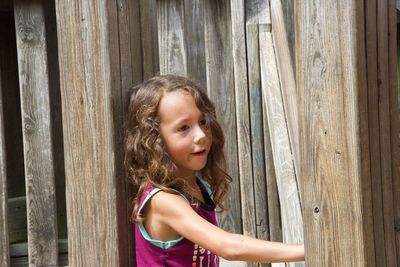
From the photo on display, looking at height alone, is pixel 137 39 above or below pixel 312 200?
above

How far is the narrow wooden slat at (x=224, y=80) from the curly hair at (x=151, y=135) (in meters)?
2.01

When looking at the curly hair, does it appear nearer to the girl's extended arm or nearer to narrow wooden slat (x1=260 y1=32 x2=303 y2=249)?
the girl's extended arm

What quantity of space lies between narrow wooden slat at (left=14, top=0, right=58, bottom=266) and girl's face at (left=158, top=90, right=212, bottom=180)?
193 centimetres

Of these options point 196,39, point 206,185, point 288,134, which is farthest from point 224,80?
point 206,185

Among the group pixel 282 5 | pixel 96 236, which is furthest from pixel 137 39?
pixel 282 5

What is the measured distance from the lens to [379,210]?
1.37 m

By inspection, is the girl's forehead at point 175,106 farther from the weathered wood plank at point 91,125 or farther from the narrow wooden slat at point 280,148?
the narrow wooden slat at point 280,148

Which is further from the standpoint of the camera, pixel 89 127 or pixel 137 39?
pixel 137 39

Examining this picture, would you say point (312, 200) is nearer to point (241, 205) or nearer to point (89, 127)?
point (89, 127)

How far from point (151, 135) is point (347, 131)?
0.79 metres

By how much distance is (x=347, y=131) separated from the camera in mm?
1336

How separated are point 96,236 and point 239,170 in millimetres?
2441

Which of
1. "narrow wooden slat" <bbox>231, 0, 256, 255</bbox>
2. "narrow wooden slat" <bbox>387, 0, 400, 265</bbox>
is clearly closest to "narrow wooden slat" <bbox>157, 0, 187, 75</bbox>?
"narrow wooden slat" <bbox>231, 0, 256, 255</bbox>

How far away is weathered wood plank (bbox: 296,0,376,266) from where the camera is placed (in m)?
1.32
